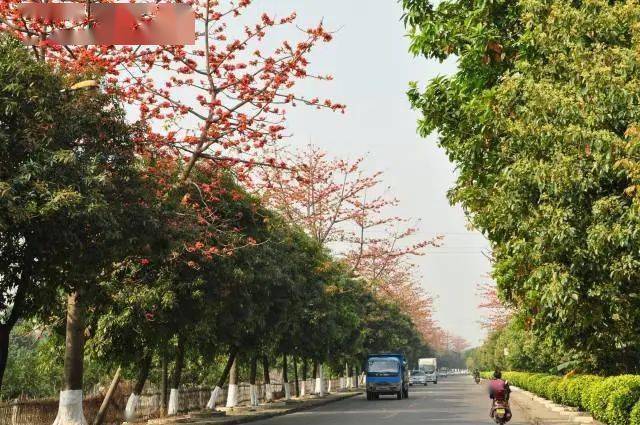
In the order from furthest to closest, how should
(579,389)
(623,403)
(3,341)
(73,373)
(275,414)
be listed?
(275,414), (579,389), (623,403), (73,373), (3,341)

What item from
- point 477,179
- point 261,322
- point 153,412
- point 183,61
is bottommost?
point 153,412

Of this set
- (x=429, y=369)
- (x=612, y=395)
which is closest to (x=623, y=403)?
(x=612, y=395)

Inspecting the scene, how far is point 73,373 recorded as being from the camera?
17922mm

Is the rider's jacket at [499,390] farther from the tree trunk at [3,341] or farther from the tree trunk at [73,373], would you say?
the tree trunk at [3,341]

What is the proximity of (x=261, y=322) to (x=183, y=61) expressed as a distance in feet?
42.3

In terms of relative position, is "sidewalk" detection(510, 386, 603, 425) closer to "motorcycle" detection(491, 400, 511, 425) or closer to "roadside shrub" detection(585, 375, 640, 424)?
"roadside shrub" detection(585, 375, 640, 424)

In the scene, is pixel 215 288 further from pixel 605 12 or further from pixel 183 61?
pixel 605 12

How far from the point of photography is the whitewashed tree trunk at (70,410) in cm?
1739

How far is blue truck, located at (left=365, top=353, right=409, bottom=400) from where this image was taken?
4750cm

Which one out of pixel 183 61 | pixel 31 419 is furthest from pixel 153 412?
pixel 183 61

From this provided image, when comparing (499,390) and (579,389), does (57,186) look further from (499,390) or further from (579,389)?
(579,389)

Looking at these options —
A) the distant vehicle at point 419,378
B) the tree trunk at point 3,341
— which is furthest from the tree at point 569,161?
the distant vehicle at point 419,378

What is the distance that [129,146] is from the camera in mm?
14227

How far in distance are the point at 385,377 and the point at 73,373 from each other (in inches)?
1255
